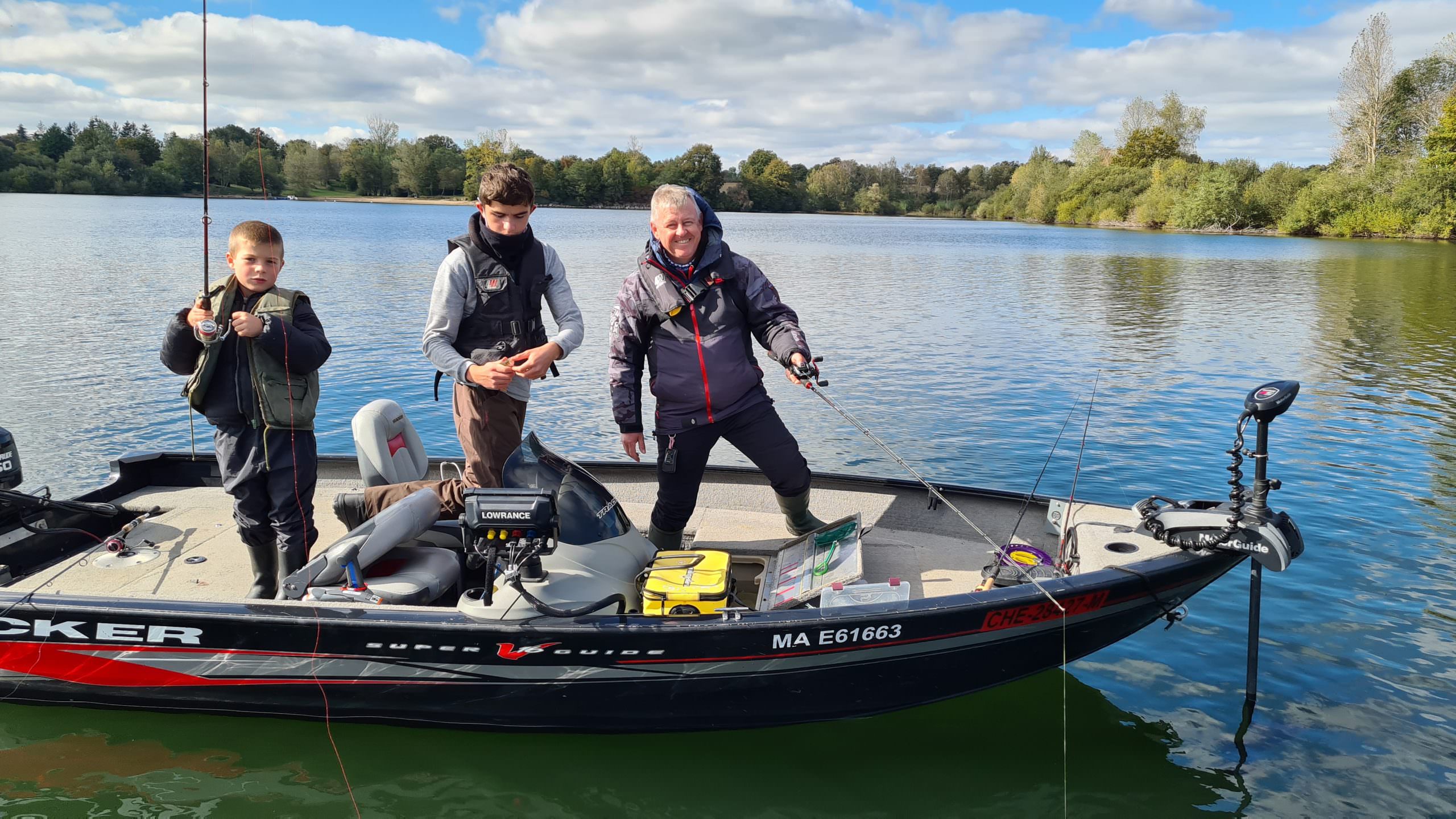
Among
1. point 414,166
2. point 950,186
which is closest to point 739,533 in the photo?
point 414,166

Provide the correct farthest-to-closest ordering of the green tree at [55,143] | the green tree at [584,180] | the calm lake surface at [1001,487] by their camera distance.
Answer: the green tree at [584,180]
the green tree at [55,143]
the calm lake surface at [1001,487]

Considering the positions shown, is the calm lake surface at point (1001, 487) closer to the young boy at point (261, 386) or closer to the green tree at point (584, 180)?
the young boy at point (261, 386)

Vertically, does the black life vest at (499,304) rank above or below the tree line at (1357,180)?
below

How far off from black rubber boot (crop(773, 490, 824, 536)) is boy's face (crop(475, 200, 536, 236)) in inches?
71.2

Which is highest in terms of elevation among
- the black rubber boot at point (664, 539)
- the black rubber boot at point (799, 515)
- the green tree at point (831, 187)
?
the green tree at point (831, 187)

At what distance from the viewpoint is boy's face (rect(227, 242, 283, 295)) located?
401 cm

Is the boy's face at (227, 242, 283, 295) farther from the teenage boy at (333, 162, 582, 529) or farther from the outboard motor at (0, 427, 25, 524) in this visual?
the outboard motor at (0, 427, 25, 524)

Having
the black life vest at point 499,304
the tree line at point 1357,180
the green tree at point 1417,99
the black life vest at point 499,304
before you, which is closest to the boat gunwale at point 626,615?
the black life vest at point 499,304

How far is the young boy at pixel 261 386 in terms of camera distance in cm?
396

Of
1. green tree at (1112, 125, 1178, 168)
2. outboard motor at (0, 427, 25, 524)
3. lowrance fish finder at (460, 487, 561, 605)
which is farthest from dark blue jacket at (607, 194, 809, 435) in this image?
green tree at (1112, 125, 1178, 168)

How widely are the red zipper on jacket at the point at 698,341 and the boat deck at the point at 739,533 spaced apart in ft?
3.05

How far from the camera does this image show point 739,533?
4.97 meters

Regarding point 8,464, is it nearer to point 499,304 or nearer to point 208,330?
point 208,330

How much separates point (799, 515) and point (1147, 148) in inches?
3449
